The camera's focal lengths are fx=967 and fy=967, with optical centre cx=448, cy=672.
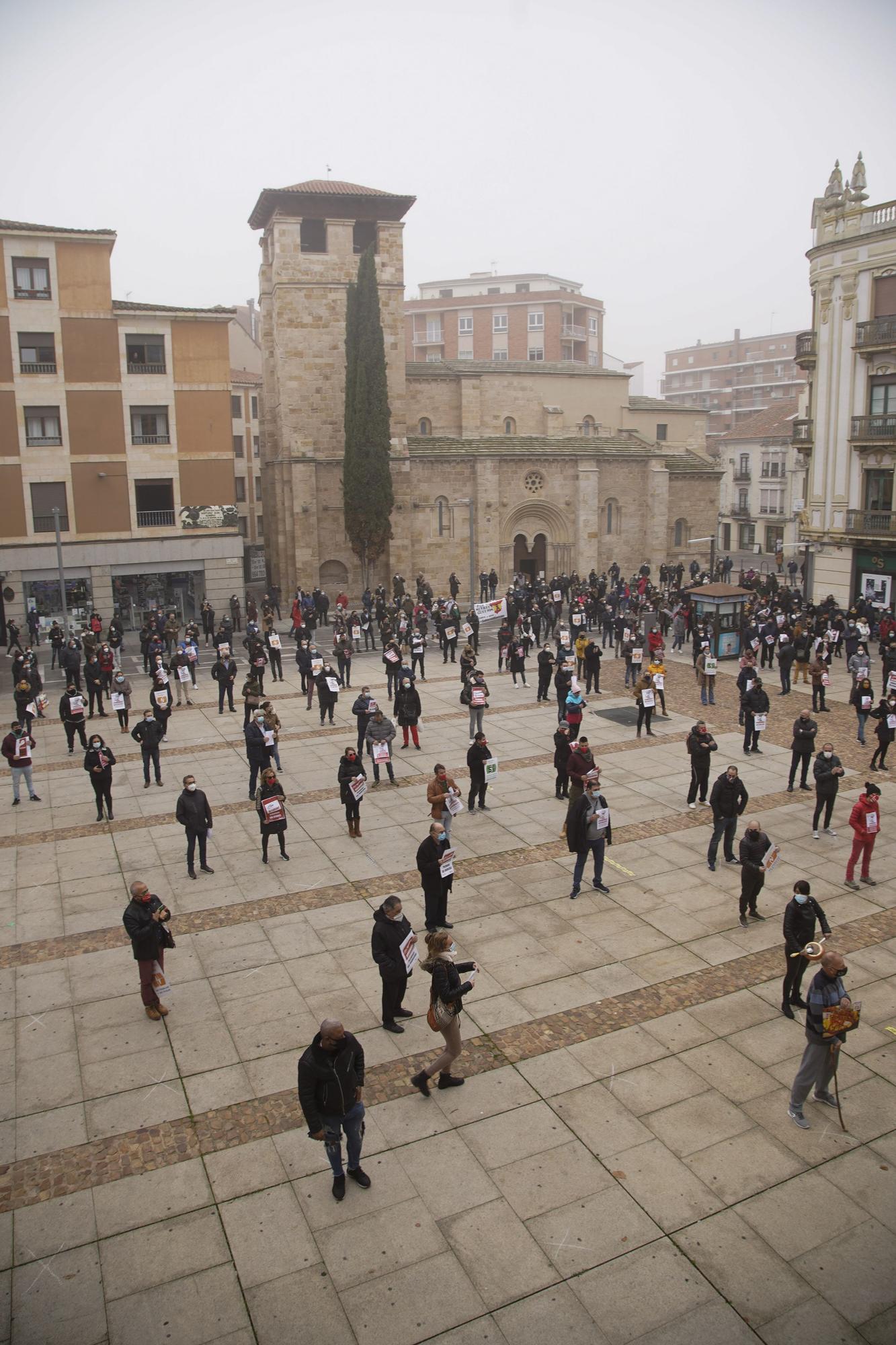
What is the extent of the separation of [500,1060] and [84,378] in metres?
32.9

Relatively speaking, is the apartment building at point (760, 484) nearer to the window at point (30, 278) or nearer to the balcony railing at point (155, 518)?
the balcony railing at point (155, 518)

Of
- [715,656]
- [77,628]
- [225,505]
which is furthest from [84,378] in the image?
[715,656]

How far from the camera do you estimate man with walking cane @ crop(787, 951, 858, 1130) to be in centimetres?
757

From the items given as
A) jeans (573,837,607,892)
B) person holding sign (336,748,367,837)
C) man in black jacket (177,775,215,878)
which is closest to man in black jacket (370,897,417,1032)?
jeans (573,837,607,892)

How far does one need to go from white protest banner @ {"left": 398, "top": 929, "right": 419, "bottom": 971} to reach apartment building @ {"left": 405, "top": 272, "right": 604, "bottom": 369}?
235ft

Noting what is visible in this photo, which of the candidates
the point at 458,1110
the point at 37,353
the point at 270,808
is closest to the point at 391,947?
the point at 458,1110

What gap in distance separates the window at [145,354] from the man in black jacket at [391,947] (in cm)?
3220

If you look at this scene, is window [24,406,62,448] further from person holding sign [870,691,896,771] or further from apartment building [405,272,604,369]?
apartment building [405,272,604,369]

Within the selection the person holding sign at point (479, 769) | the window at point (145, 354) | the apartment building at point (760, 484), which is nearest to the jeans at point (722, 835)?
the person holding sign at point (479, 769)

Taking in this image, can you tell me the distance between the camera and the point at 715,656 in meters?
28.9

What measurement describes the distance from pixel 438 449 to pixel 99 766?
3264 centimetres

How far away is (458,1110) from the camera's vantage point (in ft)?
26.8

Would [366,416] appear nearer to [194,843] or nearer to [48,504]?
[48,504]

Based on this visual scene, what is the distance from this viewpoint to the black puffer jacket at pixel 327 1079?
673cm
